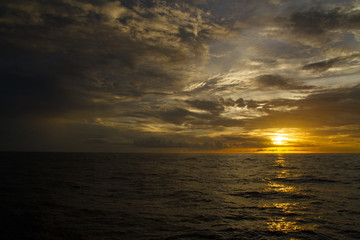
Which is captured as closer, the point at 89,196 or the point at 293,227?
the point at 293,227

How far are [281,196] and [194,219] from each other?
11890mm

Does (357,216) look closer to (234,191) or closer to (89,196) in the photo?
(234,191)

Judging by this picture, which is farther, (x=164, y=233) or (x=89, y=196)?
(x=89, y=196)

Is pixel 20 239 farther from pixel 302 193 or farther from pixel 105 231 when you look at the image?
pixel 302 193

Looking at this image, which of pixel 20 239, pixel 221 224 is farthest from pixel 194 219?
pixel 20 239

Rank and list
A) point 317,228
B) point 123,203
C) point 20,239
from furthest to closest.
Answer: point 123,203
point 317,228
point 20,239

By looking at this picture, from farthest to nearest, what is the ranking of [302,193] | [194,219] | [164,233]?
[302,193]
[194,219]
[164,233]

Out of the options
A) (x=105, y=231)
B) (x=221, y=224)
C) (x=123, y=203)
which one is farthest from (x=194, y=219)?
(x=123, y=203)

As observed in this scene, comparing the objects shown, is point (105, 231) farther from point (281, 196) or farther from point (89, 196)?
point (281, 196)

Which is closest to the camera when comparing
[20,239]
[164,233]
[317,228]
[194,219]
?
[20,239]

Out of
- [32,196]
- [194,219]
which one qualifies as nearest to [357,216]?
[194,219]

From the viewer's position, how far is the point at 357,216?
578 inches

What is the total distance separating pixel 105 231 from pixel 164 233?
327 cm

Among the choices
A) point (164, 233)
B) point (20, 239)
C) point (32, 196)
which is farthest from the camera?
point (32, 196)
